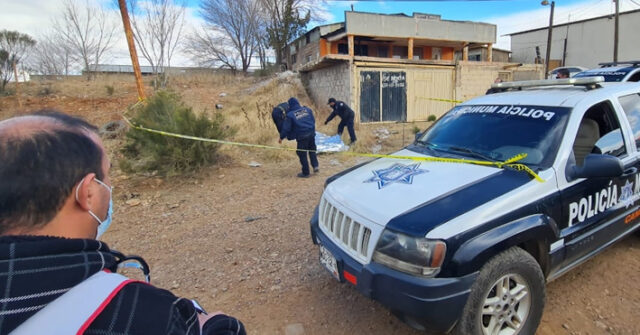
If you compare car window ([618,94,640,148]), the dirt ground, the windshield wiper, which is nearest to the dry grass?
the dirt ground

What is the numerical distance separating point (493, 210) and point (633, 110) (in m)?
2.18

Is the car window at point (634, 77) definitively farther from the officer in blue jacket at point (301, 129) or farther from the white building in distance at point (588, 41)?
the white building in distance at point (588, 41)

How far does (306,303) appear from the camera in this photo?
9.07ft

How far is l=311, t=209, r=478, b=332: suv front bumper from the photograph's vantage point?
1.83 meters

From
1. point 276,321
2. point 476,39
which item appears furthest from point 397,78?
point 276,321

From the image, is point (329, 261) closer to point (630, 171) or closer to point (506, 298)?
point (506, 298)

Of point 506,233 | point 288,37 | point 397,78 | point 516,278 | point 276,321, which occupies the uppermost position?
point 288,37

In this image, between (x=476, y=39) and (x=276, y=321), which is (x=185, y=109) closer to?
(x=276, y=321)

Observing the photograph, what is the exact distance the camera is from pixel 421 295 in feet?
6.00

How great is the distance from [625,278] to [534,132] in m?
1.53

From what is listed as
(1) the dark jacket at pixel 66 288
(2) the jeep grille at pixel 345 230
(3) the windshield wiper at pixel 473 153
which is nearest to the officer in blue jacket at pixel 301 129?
(3) the windshield wiper at pixel 473 153

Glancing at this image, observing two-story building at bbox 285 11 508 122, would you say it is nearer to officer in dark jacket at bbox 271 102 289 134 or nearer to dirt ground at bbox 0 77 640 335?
Result: officer in dark jacket at bbox 271 102 289 134

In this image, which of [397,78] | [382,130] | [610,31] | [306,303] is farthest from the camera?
[610,31]

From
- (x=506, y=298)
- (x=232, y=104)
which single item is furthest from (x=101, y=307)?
(x=232, y=104)
